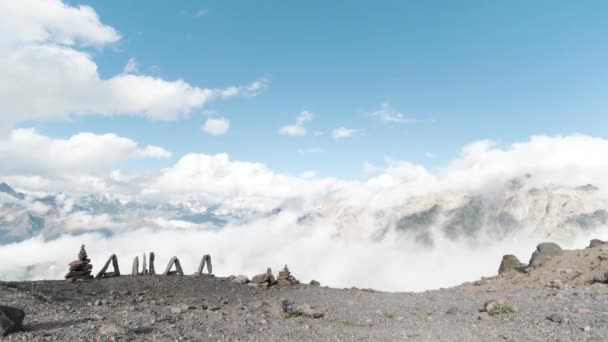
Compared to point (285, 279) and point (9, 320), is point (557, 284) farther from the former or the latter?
point (9, 320)

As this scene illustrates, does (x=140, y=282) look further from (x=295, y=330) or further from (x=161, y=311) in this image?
(x=295, y=330)

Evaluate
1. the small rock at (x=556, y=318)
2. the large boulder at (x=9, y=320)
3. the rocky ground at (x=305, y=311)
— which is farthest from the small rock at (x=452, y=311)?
the large boulder at (x=9, y=320)

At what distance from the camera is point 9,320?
12.9m

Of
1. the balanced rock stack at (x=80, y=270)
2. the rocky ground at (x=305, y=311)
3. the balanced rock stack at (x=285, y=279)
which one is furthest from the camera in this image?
the balanced rock stack at (x=285, y=279)

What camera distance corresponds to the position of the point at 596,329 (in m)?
15.4

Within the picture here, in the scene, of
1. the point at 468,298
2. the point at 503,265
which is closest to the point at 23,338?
the point at 468,298

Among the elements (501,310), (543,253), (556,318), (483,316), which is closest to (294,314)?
(483,316)

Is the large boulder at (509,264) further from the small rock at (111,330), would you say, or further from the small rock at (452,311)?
the small rock at (111,330)

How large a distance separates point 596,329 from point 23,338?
19.4 meters

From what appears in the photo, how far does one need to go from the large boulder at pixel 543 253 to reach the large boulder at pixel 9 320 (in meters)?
34.3

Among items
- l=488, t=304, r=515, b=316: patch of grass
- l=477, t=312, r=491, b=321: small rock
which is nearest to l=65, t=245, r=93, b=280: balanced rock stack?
l=477, t=312, r=491, b=321: small rock

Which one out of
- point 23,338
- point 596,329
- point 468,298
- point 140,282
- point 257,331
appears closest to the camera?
point 23,338

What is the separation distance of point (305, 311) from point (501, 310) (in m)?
9.18

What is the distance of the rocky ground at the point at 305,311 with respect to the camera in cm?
1534
